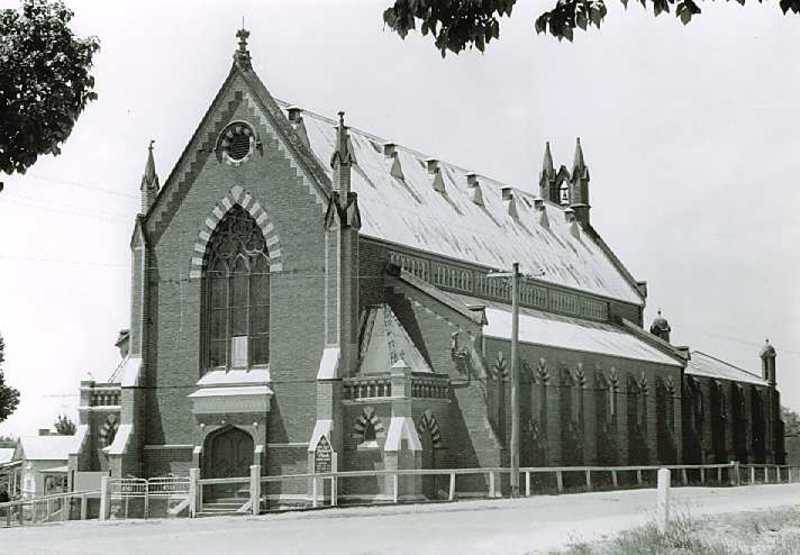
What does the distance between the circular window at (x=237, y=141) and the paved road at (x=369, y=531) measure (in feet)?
61.7

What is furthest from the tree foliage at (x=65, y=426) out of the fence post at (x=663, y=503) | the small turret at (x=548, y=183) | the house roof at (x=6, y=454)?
the fence post at (x=663, y=503)

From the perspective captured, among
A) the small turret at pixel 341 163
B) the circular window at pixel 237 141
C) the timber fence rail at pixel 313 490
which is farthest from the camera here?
the circular window at pixel 237 141

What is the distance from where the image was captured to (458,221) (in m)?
56.9

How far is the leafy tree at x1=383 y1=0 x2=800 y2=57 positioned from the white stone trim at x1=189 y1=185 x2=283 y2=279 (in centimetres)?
3594

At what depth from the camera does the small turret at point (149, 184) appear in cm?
4994

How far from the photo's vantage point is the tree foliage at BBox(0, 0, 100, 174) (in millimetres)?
15594

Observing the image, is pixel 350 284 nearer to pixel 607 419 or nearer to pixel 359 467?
pixel 359 467

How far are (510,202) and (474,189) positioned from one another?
13.5 ft

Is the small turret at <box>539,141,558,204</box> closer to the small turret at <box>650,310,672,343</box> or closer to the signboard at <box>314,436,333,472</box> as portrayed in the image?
the small turret at <box>650,310,672,343</box>

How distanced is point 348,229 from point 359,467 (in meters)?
8.74

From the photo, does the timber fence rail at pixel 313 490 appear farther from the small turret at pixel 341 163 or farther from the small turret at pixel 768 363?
the small turret at pixel 768 363

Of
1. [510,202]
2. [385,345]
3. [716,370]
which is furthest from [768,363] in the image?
[385,345]

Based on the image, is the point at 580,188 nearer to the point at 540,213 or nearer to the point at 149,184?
the point at 540,213

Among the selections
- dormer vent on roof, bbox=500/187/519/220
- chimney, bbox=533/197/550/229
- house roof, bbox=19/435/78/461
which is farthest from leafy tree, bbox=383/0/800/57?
house roof, bbox=19/435/78/461
